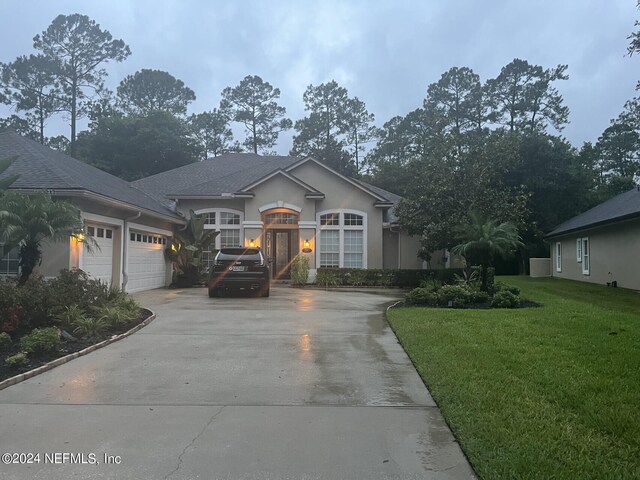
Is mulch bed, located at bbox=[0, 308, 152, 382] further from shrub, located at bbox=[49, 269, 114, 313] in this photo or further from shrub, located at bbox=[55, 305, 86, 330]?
shrub, located at bbox=[49, 269, 114, 313]

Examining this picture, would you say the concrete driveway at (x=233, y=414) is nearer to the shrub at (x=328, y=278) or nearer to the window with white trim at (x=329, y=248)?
the shrub at (x=328, y=278)

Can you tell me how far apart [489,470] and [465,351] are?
142 inches

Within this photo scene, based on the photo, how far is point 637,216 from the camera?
15.9m

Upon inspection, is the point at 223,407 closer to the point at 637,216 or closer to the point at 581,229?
the point at 637,216

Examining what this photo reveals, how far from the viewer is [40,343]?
6793 mm

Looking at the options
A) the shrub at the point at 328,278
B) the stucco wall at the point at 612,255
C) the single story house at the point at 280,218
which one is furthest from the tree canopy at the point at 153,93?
the stucco wall at the point at 612,255

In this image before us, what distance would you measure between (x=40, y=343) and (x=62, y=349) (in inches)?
23.9

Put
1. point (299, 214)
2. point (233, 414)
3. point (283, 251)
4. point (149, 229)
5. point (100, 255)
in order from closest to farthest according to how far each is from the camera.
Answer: point (233, 414) < point (100, 255) < point (149, 229) < point (299, 214) < point (283, 251)

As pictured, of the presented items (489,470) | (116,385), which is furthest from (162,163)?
(489,470)

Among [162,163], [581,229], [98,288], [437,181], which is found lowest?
[98,288]

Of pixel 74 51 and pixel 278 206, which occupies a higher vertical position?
pixel 74 51

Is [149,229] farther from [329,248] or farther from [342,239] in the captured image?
[342,239]

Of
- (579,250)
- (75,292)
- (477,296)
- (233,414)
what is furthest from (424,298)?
(579,250)

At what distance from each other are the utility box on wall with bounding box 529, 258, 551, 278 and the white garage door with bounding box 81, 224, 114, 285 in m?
23.0
